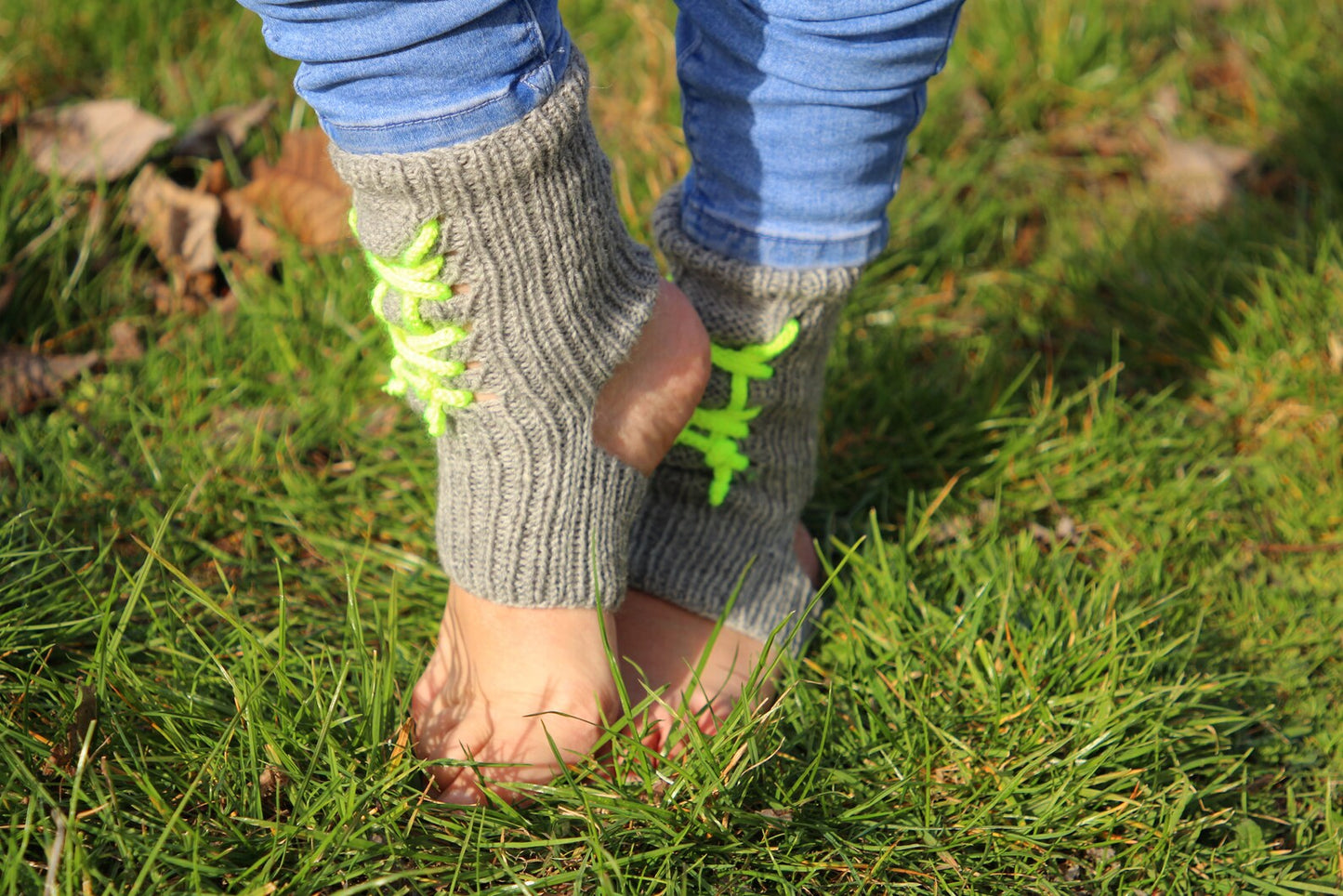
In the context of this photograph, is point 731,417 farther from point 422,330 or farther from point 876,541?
point 422,330

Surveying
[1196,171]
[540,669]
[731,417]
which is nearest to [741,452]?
[731,417]

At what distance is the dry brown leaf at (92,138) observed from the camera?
1696 millimetres

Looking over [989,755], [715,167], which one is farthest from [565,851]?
[715,167]

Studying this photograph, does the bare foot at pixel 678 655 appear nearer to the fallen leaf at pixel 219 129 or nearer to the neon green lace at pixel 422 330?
the neon green lace at pixel 422 330

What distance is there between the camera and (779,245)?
3.69ft

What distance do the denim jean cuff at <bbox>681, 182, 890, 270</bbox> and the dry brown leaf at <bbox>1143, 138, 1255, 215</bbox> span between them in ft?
3.71

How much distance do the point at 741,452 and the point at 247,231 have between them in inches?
38.3

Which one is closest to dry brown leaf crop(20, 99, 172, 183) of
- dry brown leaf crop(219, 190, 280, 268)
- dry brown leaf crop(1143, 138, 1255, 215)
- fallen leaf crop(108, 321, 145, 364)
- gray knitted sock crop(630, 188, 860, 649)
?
dry brown leaf crop(219, 190, 280, 268)

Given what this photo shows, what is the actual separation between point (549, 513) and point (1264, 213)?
155 cm

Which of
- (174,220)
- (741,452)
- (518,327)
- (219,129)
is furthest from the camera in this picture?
(219,129)

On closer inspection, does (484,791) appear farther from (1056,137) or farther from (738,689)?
(1056,137)

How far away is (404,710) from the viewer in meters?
1.01

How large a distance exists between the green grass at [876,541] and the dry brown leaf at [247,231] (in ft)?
0.24

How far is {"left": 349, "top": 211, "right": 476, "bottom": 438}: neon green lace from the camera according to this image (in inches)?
33.8
